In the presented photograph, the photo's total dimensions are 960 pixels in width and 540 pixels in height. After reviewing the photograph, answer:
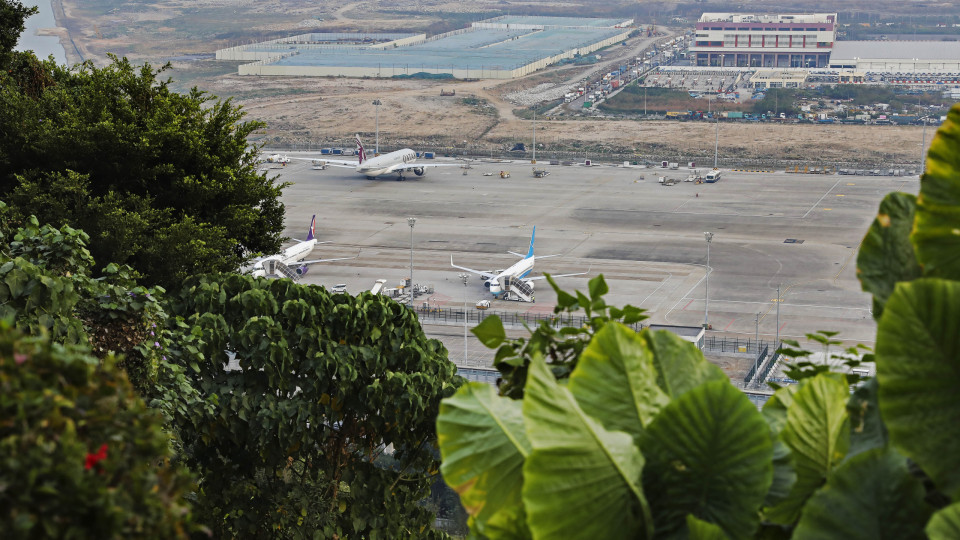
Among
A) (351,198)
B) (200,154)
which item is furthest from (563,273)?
(200,154)

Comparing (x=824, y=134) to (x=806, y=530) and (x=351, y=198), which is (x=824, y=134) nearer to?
(x=351, y=198)

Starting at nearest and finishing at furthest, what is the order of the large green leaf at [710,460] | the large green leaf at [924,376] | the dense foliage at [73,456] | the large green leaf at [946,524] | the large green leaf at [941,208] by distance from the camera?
the large green leaf at [946,524], the dense foliage at [73,456], the large green leaf at [924,376], the large green leaf at [710,460], the large green leaf at [941,208]

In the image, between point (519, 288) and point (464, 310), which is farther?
point (519, 288)

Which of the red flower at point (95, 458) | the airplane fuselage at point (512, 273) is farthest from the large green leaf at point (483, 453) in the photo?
the airplane fuselage at point (512, 273)

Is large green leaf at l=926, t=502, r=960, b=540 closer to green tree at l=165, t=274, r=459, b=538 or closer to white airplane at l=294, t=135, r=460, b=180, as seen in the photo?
green tree at l=165, t=274, r=459, b=538

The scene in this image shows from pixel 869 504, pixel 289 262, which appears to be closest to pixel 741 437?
pixel 869 504

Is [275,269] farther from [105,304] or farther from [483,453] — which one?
[483,453]

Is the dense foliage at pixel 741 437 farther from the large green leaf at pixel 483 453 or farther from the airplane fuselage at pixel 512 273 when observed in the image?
the airplane fuselage at pixel 512 273
